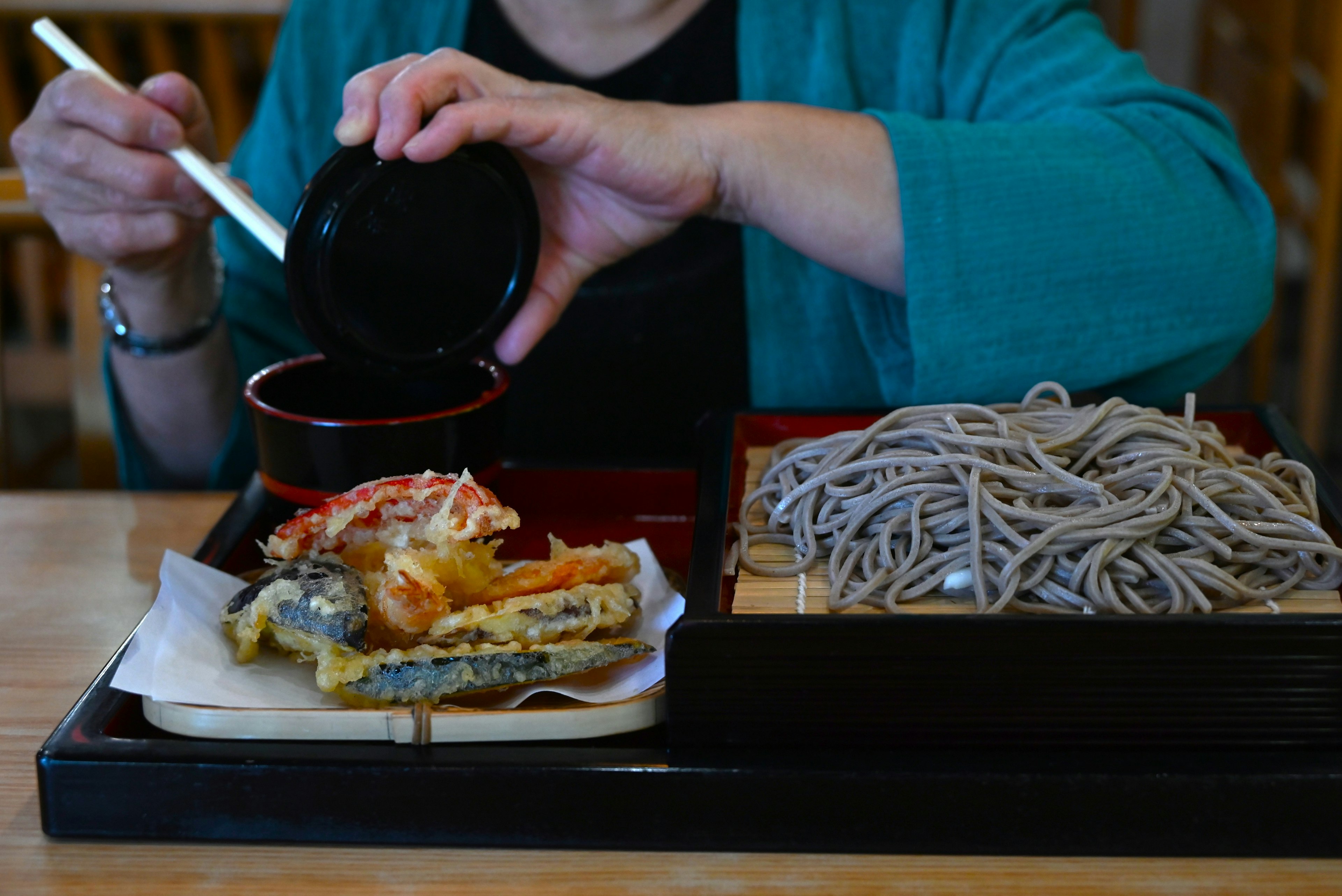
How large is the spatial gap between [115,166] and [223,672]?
0.55 metres

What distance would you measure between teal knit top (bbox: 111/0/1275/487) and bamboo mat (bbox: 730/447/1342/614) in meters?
0.36

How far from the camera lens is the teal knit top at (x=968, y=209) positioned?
3.51 feet

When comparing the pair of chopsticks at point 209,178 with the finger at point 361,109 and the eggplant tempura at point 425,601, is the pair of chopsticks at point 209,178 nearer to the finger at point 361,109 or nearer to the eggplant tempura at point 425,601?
the finger at point 361,109

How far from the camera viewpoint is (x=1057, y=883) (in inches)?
24.9

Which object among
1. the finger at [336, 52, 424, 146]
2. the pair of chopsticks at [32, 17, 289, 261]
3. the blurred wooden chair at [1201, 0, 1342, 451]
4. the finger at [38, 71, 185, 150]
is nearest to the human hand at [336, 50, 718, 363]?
the finger at [336, 52, 424, 146]

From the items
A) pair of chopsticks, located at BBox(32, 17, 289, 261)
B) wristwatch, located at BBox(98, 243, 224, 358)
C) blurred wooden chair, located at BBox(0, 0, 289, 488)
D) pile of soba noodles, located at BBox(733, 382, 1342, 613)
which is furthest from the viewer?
blurred wooden chair, located at BBox(0, 0, 289, 488)

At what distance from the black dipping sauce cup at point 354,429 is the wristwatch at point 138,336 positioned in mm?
340

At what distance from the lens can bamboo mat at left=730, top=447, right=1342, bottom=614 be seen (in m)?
0.72

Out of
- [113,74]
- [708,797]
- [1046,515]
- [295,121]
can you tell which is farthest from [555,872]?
[113,74]

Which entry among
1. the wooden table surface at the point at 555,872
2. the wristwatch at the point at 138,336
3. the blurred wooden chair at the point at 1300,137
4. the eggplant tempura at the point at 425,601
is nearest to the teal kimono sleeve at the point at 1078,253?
the eggplant tempura at the point at 425,601

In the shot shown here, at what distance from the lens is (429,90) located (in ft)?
3.05

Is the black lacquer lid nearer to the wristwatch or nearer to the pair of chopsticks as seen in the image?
the pair of chopsticks

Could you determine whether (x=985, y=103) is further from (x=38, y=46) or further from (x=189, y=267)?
(x=38, y=46)

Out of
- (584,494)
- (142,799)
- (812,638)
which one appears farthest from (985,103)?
(142,799)
